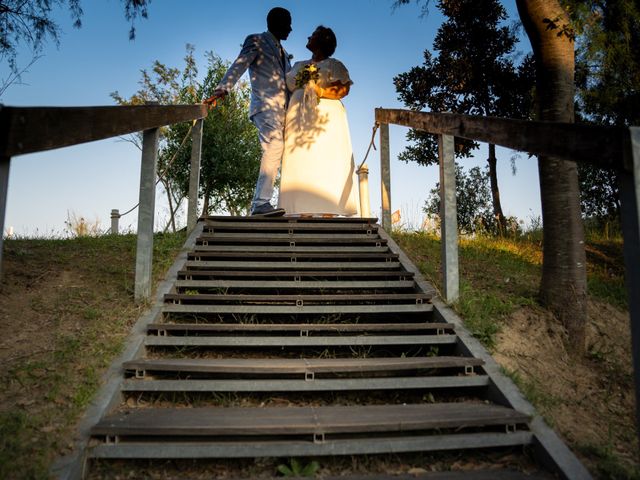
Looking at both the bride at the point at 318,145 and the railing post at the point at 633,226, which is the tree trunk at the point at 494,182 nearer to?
the bride at the point at 318,145

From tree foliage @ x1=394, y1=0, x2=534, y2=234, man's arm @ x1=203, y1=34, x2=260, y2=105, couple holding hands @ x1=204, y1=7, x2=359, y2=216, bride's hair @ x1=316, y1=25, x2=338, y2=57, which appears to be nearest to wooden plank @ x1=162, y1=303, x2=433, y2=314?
Result: couple holding hands @ x1=204, y1=7, x2=359, y2=216

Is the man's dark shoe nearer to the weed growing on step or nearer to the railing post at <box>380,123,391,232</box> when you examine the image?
the railing post at <box>380,123,391,232</box>

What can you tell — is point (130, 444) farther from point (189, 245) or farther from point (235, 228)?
point (235, 228)

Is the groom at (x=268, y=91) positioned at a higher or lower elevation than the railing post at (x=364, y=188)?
higher

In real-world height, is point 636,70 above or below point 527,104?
below

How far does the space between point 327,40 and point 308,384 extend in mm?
5569

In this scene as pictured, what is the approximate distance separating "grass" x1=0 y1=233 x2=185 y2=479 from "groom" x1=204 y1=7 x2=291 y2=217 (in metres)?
1.47

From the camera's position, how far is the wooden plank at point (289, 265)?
4.53m

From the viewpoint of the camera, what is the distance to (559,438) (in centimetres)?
258

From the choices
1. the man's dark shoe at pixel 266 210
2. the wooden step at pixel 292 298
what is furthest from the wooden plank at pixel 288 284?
the man's dark shoe at pixel 266 210

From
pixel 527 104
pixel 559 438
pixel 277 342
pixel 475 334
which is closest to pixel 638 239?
pixel 559 438

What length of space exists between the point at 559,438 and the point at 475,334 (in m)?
1.03

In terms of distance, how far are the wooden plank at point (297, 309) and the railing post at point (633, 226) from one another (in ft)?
6.03

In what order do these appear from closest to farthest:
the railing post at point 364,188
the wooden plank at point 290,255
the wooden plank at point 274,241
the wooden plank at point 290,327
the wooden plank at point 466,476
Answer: the wooden plank at point 466,476
the wooden plank at point 290,327
the wooden plank at point 290,255
the wooden plank at point 274,241
the railing post at point 364,188
